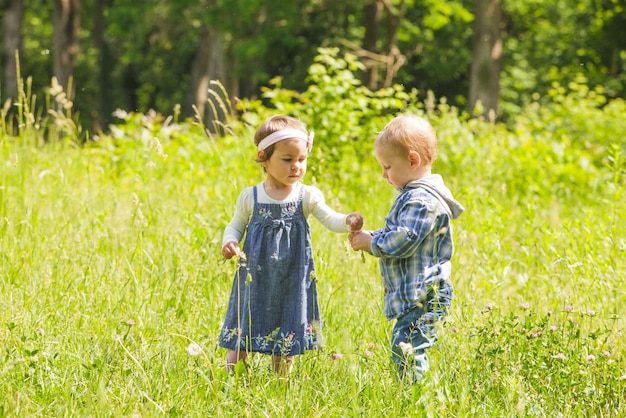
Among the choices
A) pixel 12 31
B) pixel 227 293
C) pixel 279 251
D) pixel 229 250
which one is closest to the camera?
pixel 229 250

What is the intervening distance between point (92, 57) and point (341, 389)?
32.9 metres

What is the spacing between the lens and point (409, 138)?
9.61ft

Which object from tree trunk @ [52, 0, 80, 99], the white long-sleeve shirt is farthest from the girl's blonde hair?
tree trunk @ [52, 0, 80, 99]

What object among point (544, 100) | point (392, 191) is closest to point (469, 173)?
point (392, 191)

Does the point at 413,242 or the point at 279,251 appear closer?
the point at 413,242

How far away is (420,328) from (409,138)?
0.73m

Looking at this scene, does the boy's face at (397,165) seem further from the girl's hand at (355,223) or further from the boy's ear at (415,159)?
the girl's hand at (355,223)

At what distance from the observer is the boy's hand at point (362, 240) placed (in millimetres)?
2988

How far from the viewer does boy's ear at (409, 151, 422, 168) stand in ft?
9.69

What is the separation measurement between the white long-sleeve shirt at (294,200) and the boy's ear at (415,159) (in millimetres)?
395

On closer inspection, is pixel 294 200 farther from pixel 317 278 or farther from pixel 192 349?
pixel 192 349

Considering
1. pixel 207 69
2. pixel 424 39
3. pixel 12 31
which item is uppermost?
pixel 424 39

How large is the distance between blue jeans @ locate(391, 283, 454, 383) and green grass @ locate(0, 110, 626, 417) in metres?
0.06

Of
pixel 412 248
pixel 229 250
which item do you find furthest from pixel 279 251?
pixel 412 248
